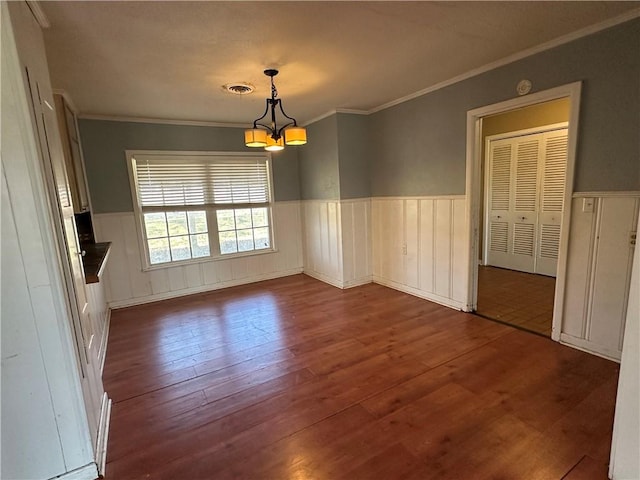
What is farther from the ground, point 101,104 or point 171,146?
point 101,104


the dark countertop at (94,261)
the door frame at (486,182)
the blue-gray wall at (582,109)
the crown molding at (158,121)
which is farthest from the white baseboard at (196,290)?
the door frame at (486,182)

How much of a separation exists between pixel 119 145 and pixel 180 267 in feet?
5.68

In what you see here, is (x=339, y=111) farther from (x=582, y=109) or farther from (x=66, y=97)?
(x=66, y=97)

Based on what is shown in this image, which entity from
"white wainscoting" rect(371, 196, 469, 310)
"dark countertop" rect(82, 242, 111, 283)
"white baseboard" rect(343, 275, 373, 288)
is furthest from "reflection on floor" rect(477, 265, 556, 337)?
"dark countertop" rect(82, 242, 111, 283)

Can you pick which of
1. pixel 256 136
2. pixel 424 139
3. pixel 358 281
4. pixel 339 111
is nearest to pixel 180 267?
pixel 358 281

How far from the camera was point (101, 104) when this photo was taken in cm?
335

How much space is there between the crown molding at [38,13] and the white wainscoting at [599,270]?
368cm

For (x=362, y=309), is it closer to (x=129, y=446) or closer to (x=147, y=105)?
(x=129, y=446)

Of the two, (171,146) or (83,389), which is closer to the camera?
(83,389)

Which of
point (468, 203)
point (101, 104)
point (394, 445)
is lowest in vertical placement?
point (394, 445)

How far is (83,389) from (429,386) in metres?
2.06

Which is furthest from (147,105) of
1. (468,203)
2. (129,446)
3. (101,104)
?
(468,203)

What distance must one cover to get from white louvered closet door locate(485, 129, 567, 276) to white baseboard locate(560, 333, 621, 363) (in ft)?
7.05

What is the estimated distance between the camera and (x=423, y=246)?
378 cm
